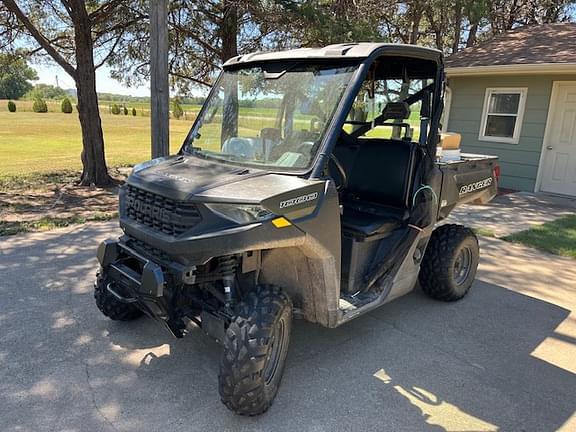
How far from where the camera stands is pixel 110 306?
3.34m

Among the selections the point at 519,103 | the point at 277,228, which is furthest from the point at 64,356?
the point at 519,103

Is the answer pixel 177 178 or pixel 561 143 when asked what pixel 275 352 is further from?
pixel 561 143

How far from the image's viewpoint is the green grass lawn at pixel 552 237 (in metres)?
5.84

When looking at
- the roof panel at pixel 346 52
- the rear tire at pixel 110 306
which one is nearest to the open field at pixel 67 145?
the roof panel at pixel 346 52

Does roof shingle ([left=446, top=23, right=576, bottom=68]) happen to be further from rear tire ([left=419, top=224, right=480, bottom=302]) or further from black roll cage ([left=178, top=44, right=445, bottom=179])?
black roll cage ([left=178, top=44, right=445, bottom=179])

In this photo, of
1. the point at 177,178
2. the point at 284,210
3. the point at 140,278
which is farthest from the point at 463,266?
the point at 140,278

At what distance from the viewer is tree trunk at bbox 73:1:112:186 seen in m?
8.75

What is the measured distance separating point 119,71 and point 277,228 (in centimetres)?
1088

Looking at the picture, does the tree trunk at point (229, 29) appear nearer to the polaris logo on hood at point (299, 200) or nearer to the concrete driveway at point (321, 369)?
the concrete driveway at point (321, 369)

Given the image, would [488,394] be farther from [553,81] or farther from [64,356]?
[553,81]

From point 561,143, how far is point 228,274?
9255 mm

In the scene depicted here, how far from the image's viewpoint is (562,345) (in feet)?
11.5

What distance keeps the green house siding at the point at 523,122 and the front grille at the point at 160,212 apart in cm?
927

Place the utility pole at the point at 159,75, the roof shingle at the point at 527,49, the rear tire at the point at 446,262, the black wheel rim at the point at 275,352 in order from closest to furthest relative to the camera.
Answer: the black wheel rim at the point at 275,352 → the rear tire at the point at 446,262 → the utility pole at the point at 159,75 → the roof shingle at the point at 527,49
